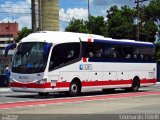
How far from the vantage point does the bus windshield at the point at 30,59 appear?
2366 cm

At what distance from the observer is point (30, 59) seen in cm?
2389

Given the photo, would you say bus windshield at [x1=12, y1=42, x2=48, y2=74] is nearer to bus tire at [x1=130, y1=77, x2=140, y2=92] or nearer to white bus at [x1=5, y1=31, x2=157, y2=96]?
white bus at [x1=5, y1=31, x2=157, y2=96]

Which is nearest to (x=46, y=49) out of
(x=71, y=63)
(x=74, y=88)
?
(x=71, y=63)

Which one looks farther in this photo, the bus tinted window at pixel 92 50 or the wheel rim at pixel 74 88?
the bus tinted window at pixel 92 50

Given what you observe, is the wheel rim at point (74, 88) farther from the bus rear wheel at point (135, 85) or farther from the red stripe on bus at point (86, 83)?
the bus rear wheel at point (135, 85)

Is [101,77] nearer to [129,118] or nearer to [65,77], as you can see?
[65,77]

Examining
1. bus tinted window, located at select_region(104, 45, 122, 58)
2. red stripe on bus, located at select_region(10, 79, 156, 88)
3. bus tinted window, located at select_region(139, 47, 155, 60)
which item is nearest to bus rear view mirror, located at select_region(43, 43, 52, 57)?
red stripe on bus, located at select_region(10, 79, 156, 88)

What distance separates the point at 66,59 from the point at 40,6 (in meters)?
41.9

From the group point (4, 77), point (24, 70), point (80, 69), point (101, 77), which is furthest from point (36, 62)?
point (4, 77)

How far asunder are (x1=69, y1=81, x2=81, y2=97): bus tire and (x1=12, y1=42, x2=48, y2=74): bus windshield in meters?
2.47

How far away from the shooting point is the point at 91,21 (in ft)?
247

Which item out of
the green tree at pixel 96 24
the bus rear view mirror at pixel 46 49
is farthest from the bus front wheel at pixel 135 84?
the green tree at pixel 96 24

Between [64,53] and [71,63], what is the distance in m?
0.79

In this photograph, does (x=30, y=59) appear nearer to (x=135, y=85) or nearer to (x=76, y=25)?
(x=135, y=85)
